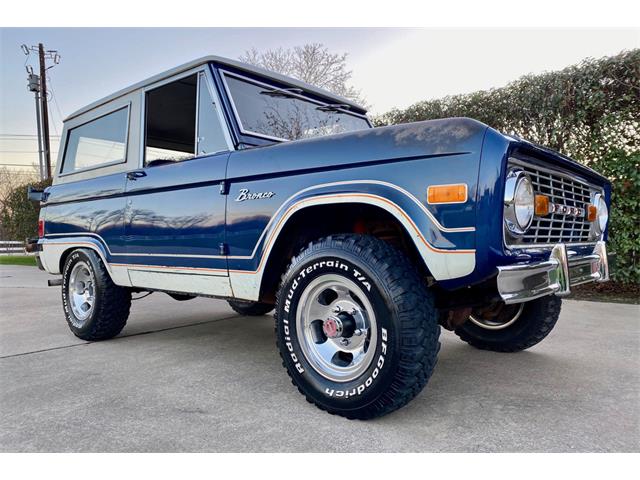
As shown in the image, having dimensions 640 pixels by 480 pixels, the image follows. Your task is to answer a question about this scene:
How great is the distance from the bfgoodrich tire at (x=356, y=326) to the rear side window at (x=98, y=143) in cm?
227

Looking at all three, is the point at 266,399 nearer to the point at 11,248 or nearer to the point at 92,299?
the point at 92,299

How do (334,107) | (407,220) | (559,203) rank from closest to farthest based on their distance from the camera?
(407,220) < (559,203) < (334,107)


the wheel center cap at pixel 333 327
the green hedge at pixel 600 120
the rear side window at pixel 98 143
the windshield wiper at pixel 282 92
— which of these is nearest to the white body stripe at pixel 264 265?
the wheel center cap at pixel 333 327

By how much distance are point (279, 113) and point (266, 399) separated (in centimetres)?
203

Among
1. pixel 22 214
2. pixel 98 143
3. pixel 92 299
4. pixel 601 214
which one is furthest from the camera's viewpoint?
pixel 22 214

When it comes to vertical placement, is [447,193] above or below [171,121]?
below

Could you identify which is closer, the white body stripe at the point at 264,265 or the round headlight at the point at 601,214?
the white body stripe at the point at 264,265

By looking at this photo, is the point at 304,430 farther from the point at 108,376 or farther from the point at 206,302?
the point at 206,302

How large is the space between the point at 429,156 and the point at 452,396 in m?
1.40

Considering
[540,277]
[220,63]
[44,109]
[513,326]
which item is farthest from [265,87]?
[44,109]

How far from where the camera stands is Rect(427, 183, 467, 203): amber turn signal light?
1.95 metres

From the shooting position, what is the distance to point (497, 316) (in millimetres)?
3428

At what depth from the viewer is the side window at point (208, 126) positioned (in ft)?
9.84

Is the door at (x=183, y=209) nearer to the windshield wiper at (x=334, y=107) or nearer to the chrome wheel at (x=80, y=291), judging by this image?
the chrome wheel at (x=80, y=291)
